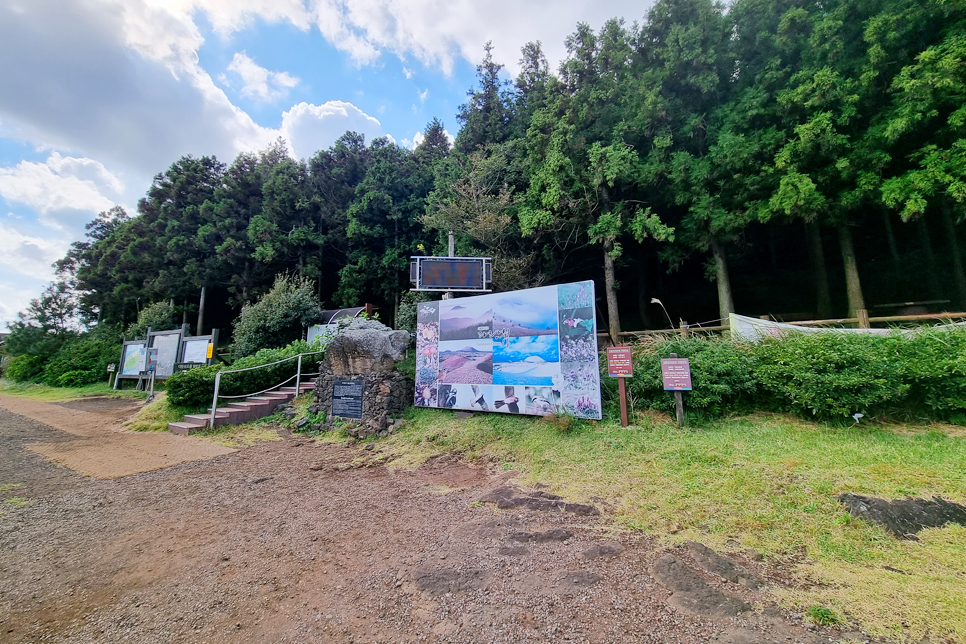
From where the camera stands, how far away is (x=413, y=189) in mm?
23203

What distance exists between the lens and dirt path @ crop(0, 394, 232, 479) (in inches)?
234

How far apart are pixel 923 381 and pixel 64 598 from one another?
8.97 metres

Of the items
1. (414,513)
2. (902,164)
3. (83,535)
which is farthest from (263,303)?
(902,164)

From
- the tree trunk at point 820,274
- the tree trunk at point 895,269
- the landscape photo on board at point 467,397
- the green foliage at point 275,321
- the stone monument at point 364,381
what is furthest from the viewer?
the tree trunk at point 895,269

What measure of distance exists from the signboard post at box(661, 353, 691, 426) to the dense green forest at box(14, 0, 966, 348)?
6.05m

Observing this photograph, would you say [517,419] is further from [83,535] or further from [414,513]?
[83,535]

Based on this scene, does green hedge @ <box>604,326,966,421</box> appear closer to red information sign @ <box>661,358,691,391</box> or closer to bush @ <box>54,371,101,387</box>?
red information sign @ <box>661,358,691,391</box>

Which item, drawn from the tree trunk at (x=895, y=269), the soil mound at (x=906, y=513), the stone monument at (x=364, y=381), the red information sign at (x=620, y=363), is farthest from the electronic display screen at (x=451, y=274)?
the tree trunk at (x=895, y=269)

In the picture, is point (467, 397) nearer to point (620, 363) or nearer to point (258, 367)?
point (620, 363)

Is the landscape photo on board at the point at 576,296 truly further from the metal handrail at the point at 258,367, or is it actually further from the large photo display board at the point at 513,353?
the metal handrail at the point at 258,367

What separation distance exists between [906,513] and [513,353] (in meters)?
4.85

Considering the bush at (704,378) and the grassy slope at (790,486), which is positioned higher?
the bush at (704,378)

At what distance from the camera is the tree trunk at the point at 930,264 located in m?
13.2

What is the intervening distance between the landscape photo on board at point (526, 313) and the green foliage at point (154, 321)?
2174cm
